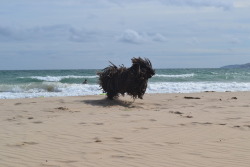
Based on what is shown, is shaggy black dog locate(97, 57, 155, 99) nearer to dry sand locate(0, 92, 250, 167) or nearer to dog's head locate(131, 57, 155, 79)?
dog's head locate(131, 57, 155, 79)

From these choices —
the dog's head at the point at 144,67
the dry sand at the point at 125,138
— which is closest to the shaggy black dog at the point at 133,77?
the dog's head at the point at 144,67

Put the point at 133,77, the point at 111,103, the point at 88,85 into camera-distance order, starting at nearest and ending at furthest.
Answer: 1. the point at 133,77
2. the point at 111,103
3. the point at 88,85

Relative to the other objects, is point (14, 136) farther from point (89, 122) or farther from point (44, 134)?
point (89, 122)

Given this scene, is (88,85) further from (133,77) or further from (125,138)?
(125,138)

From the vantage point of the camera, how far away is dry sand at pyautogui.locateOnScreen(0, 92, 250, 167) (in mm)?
5000

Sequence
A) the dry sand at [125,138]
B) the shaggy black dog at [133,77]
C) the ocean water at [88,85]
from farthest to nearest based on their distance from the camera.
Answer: the ocean water at [88,85] → the shaggy black dog at [133,77] → the dry sand at [125,138]

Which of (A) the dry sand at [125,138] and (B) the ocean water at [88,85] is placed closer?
Answer: (A) the dry sand at [125,138]

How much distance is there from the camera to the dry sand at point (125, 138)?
16.4 ft

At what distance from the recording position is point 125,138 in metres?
6.26

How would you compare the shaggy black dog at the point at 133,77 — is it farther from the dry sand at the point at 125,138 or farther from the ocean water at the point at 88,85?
the dry sand at the point at 125,138

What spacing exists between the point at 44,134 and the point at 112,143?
154 centimetres

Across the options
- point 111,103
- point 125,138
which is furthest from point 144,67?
point 125,138

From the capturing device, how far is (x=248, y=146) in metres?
5.66

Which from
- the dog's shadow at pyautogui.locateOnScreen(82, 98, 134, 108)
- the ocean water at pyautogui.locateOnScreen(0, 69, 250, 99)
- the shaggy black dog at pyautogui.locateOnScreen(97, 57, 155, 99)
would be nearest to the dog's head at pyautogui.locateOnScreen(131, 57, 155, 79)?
the shaggy black dog at pyautogui.locateOnScreen(97, 57, 155, 99)
